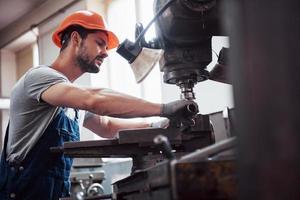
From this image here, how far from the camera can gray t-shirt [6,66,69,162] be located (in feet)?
6.28

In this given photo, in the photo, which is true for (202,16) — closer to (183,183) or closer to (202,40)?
(202,40)

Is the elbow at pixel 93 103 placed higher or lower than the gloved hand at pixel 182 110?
higher

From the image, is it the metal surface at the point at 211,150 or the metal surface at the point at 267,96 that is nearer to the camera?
the metal surface at the point at 267,96

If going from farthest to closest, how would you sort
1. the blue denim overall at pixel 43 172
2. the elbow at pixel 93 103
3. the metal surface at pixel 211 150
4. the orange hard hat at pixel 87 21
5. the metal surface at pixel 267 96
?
the orange hard hat at pixel 87 21
the blue denim overall at pixel 43 172
the elbow at pixel 93 103
the metal surface at pixel 211 150
the metal surface at pixel 267 96

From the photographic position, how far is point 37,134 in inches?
75.4

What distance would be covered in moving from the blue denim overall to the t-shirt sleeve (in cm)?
11

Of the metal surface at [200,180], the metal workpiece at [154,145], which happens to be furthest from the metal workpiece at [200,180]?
the metal workpiece at [154,145]

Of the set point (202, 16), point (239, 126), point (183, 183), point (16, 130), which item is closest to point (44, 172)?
point (16, 130)

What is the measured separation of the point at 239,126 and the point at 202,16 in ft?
3.19

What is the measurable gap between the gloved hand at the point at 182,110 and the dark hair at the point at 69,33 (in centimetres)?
76

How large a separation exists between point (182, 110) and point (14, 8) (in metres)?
3.40

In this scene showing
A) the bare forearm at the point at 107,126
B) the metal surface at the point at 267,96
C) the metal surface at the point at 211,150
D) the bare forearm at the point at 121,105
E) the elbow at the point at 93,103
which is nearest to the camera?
the metal surface at the point at 267,96

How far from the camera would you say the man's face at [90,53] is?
2.18 metres

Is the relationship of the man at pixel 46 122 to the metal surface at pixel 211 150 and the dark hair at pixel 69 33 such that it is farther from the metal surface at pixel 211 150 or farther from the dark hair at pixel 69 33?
the metal surface at pixel 211 150
